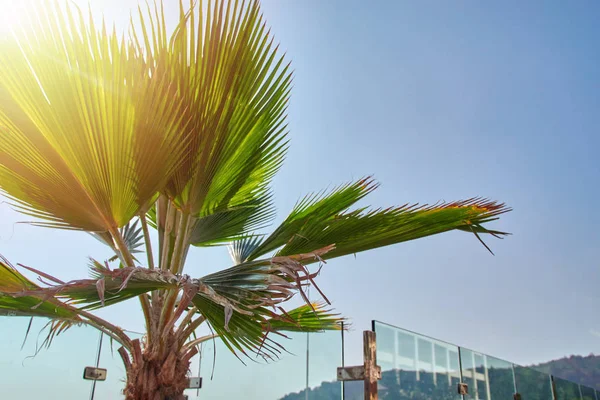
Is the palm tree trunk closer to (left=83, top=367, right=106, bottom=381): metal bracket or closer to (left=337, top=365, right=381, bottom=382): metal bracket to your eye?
(left=337, top=365, right=381, bottom=382): metal bracket

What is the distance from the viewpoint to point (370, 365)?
393 centimetres

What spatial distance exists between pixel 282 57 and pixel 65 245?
2.54 metres

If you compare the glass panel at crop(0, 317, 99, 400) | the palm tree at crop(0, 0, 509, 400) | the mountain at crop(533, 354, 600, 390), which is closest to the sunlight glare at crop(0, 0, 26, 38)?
the palm tree at crop(0, 0, 509, 400)

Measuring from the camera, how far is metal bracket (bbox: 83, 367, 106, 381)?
4207 millimetres

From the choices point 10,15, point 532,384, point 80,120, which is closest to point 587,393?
point 532,384

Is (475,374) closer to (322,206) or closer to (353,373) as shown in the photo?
(353,373)

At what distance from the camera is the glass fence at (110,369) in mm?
3812

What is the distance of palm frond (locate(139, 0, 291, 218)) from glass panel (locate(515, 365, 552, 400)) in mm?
5605

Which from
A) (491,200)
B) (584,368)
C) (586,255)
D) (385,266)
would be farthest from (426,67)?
(584,368)

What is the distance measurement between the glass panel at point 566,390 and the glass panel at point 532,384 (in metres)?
0.43

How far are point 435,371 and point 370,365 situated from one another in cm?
111

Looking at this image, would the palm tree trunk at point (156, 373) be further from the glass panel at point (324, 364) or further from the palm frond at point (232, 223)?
the glass panel at point (324, 364)

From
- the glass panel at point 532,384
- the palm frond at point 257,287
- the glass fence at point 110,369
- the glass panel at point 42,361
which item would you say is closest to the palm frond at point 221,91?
the palm frond at point 257,287

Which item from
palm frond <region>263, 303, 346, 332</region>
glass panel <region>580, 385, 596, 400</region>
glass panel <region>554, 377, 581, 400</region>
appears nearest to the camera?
palm frond <region>263, 303, 346, 332</region>
